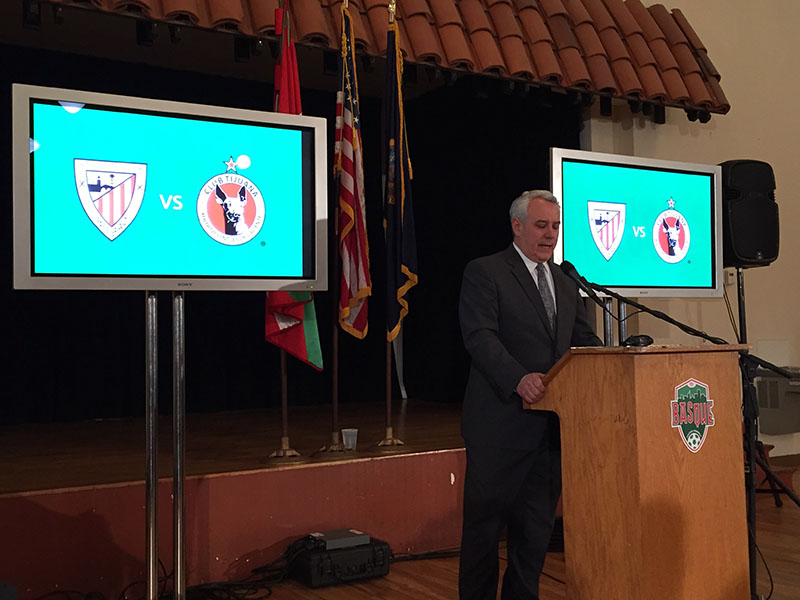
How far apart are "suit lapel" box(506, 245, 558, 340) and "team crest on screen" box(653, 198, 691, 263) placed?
6.76 ft

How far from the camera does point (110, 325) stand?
710cm

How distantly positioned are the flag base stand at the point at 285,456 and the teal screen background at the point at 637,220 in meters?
1.73

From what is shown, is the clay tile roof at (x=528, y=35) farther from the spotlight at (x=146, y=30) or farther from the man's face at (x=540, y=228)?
the man's face at (x=540, y=228)

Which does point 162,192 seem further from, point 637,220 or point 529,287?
point 637,220

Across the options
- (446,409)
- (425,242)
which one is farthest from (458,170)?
(446,409)

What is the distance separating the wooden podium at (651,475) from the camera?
2.53m

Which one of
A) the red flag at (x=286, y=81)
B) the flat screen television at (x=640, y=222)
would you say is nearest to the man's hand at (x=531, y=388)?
the flat screen television at (x=640, y=222)

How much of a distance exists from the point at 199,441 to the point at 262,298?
2.75 metres

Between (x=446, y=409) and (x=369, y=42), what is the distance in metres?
3.09

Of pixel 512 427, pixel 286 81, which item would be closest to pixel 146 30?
pixel 286 81

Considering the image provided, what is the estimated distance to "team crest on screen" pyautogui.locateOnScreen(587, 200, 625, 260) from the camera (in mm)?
4832

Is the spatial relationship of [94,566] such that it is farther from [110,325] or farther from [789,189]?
[789,189]

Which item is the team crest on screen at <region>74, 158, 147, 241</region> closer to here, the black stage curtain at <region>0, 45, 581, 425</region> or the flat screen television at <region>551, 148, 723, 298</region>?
the flat screen television at <region>551, 148, 723, 298</region>

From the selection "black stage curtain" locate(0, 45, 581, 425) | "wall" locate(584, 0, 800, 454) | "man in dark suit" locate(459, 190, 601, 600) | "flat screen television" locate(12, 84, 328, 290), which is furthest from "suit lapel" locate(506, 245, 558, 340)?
"wall" locate(584, 0, 800, 454)
